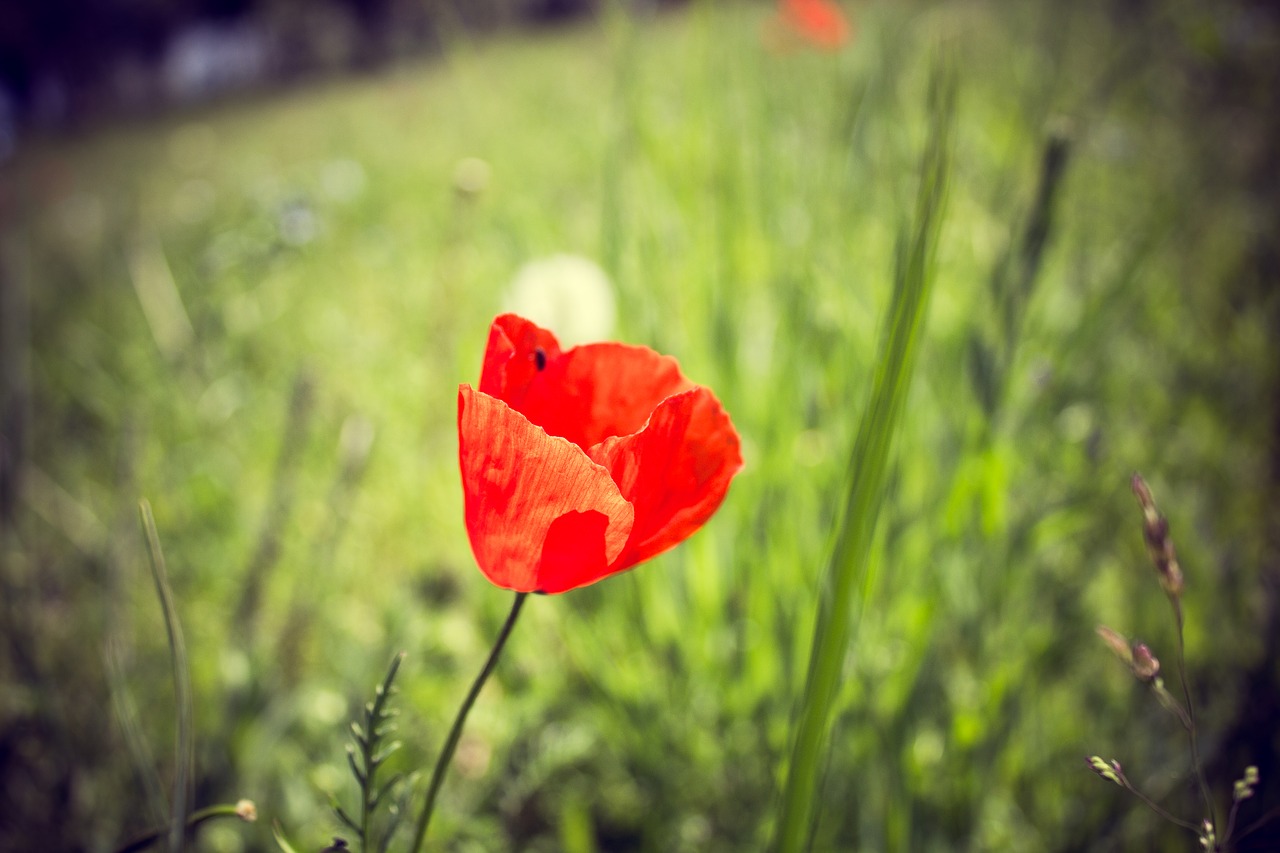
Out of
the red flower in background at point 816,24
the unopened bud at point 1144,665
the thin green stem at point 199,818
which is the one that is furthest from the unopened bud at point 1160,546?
the red flower in background at point 816,24

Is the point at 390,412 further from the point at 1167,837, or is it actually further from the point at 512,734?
the point at 1167,837

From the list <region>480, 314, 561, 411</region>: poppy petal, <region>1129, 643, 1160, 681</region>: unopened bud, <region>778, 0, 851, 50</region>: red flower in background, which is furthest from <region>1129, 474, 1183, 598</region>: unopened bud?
<region>778, 0, 851, 50</region>: red flower in background

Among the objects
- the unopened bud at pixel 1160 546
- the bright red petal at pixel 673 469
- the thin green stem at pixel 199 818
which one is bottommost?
the thin green stem at pixel 199 818

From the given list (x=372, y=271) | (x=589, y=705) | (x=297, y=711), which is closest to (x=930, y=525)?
(x=589, y=705)

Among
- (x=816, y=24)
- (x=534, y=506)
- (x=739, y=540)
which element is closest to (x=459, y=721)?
(x=534, y=506)

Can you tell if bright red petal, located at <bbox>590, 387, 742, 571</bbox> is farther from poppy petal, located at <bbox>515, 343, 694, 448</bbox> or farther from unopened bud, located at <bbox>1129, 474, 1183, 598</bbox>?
unopened bud, located at <bbox>1129, 474, 1183, 598</bbox>

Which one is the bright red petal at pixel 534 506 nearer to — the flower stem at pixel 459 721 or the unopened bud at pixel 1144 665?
the flower stem at pixel 459 721

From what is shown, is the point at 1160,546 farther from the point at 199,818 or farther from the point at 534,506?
the point at 199,818
